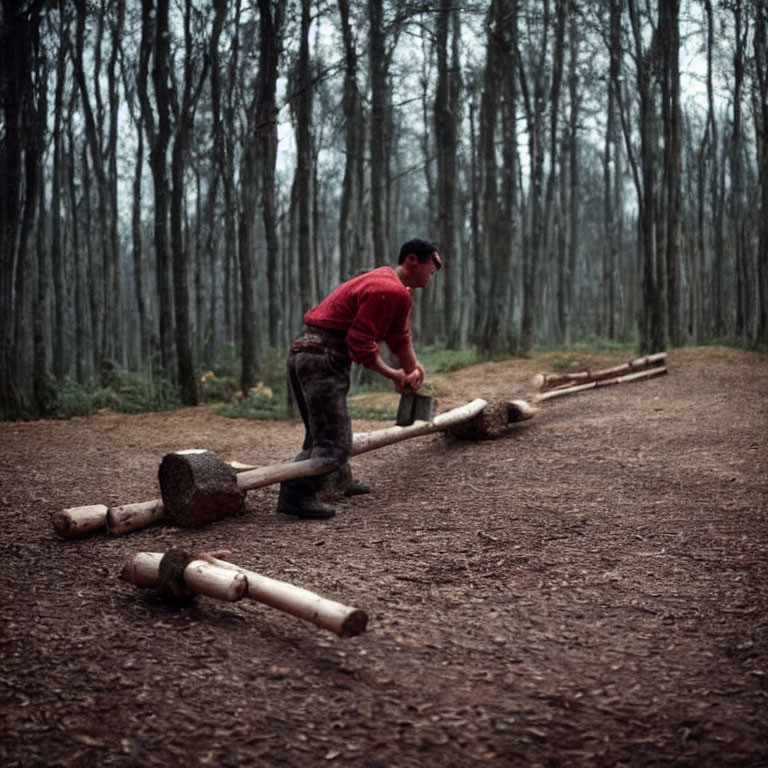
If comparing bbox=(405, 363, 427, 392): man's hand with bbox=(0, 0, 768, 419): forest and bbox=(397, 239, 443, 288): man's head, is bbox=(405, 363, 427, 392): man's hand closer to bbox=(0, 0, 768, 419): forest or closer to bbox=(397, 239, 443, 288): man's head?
bbox=(397, 239, 443, 288): man's head

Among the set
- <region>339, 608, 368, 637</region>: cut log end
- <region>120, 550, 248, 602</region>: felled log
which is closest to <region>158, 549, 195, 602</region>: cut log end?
<region>120, 550, 248, 602</region>: felled log

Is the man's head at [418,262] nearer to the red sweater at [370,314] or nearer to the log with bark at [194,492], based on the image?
the red sweater at [370,314]

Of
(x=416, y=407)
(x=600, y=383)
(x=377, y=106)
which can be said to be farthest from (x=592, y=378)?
(x=416, y=407)

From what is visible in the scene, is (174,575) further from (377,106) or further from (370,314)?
(377,106)

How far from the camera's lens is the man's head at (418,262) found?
4.71 meters

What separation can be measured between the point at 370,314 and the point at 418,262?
21.7 inches

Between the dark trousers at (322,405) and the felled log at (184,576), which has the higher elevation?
the dark trousers at (322,405)

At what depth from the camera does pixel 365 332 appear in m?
4.48

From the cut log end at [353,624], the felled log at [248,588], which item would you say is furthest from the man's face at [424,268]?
the cut log end at [353,624]

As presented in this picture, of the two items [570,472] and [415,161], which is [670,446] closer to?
[570,472]

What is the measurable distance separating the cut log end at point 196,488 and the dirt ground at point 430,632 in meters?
0.11

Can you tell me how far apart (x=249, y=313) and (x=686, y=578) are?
32.9ft

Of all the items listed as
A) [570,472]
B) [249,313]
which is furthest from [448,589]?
[249,313]

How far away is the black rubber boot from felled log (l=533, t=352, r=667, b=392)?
18.0 ft
